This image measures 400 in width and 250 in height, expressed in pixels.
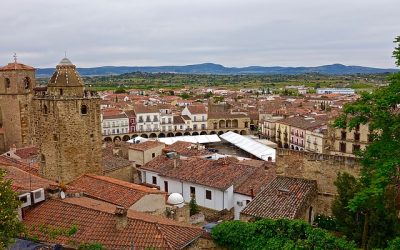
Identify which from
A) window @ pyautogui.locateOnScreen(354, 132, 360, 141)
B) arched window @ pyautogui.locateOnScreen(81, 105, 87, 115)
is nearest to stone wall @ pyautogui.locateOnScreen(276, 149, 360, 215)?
arched window @ pyautogui.locateOnScreen(81, 105, 87, 115)

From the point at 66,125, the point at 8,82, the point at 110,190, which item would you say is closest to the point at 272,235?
the point at 110,190

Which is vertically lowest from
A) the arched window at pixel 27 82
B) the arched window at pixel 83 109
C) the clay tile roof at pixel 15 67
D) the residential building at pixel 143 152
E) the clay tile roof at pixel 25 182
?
the residential building at pixel 143 152

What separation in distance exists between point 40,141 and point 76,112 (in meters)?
3.05

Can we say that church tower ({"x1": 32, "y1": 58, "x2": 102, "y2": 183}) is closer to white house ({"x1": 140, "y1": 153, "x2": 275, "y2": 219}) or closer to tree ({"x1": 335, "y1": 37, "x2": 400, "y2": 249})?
white house ({"x1": 140, "y1": 153, "x2": 275, "y2": 219})

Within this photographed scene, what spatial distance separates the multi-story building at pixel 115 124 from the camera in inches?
3386

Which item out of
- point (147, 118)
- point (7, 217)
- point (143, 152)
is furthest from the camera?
point (147, 118)

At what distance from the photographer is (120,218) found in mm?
16656

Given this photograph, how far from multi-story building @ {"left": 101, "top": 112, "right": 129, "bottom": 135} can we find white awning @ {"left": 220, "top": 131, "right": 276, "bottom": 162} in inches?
1109

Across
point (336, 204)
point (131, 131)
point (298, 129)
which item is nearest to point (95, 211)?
point (336, 204)

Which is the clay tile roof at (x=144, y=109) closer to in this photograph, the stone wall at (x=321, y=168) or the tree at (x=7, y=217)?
the stone wall at (x=321, y=168)

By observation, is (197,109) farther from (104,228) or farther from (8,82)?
(104,228)

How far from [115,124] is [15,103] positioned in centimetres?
4199

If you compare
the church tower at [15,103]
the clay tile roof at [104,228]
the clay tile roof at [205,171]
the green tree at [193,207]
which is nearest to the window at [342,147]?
the clay tile roof at [205,171]

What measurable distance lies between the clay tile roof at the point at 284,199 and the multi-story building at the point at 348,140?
33348 mm
